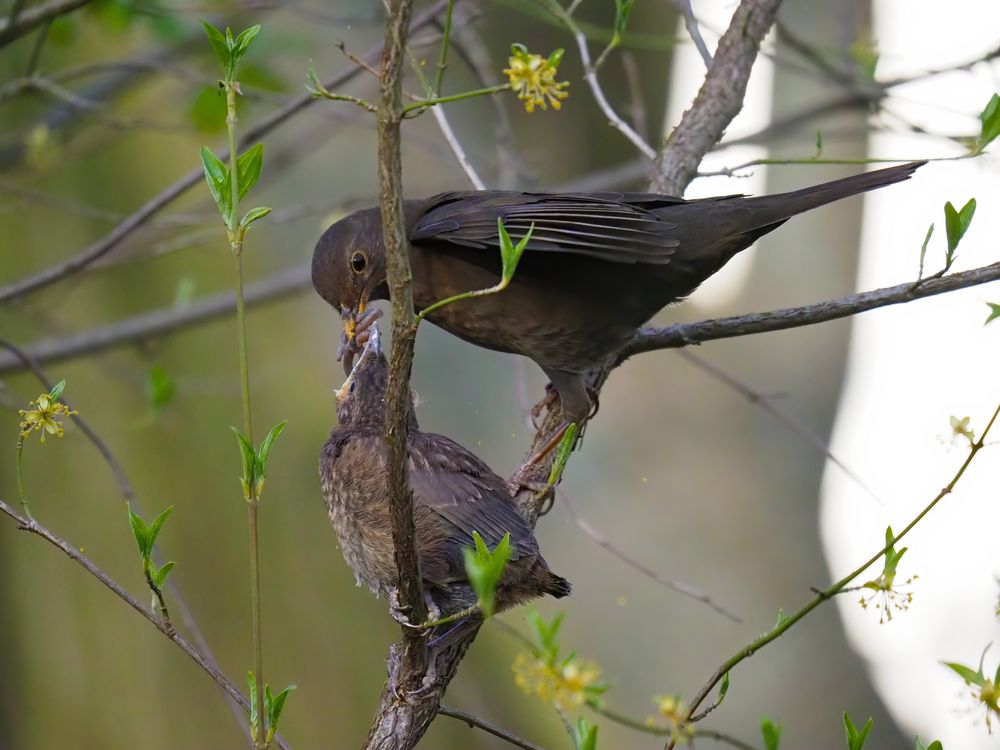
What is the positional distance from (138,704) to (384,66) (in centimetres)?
549

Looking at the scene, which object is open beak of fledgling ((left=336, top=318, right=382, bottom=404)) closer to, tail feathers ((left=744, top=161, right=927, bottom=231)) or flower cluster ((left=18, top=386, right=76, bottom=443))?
tail feathers ((left=744, top=161, right=927, bottom=231))

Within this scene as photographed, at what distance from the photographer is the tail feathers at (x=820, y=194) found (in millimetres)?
3559

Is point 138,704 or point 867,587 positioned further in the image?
point 138,704

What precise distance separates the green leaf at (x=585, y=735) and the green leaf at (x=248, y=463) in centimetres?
78

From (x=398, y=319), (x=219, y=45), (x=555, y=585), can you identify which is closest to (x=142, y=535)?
(x=398, y=319)

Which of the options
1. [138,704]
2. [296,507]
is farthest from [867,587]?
[138,704]

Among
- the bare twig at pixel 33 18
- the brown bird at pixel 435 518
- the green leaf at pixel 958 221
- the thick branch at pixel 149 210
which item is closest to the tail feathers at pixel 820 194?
the green leaf at pixel 958 221

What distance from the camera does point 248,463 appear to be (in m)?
2.20

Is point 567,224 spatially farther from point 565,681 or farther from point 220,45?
point 565,681

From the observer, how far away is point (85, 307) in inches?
269

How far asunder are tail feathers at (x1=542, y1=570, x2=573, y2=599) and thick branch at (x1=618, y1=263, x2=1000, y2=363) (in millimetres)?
984

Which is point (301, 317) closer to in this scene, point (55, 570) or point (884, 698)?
point (55, 570)

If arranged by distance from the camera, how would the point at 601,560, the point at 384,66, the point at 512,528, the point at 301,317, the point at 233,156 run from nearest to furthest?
1. the point at 384,66
2. the point at 233,156
3. the point at 512,528
4. the point at 301,317
5. the point at 601,560

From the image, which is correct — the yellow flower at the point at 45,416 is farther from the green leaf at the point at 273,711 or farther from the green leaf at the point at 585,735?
the green leaf at the point at 585,735
